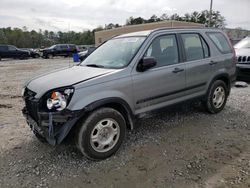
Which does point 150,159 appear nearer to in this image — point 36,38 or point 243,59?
point 243,59

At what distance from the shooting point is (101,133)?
341 cm

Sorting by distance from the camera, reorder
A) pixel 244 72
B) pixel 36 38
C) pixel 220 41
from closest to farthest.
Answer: pixel 220 41 < pixel 244 72 < pixel 36 38

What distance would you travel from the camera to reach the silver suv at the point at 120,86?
124 inches

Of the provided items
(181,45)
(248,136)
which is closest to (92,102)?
(181,45)

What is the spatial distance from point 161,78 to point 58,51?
28.5m

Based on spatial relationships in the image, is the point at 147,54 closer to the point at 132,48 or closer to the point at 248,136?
the point at 132,48

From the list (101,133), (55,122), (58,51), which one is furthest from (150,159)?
(58,51)

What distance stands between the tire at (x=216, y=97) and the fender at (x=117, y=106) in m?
2.10

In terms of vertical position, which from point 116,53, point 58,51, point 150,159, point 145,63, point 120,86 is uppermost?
point 58,51

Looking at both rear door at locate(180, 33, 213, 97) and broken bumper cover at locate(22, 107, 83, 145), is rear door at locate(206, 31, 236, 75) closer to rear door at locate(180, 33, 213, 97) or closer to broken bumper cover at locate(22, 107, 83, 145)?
rear door at locate(180, 33, 213, 97)

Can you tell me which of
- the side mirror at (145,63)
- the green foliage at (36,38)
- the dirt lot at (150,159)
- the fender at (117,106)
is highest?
the green foliage at (36,38)

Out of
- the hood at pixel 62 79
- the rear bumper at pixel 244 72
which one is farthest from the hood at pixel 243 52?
the hood at pixel 62 79

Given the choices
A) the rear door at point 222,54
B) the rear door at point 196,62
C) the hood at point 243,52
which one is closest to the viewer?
the rear door at point 196,62

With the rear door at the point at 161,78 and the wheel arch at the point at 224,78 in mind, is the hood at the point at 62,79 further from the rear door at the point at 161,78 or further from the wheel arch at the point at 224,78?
the wheel arch at the point at 224,78
